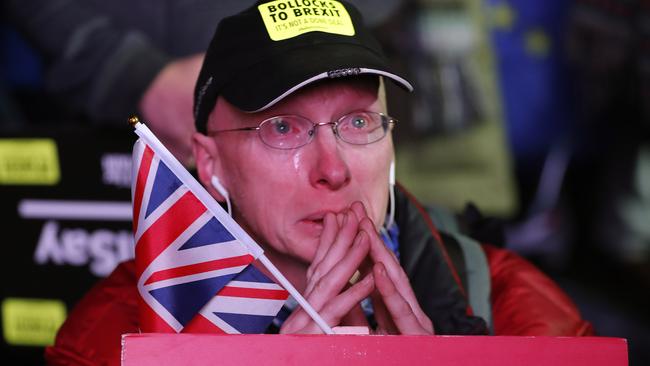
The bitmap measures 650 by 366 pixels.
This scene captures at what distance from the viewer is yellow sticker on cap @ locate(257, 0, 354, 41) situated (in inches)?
95.3

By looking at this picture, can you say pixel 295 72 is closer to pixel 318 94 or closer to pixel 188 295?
pixel 318 94

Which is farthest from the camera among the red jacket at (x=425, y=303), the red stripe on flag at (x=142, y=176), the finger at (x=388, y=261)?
the red jacket at (x=425, y=303)

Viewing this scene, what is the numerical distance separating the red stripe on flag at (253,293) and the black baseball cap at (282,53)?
397 mm

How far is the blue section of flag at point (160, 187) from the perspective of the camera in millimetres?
2137

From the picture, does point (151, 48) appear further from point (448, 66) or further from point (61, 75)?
point (448, 66)

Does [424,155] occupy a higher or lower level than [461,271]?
lower

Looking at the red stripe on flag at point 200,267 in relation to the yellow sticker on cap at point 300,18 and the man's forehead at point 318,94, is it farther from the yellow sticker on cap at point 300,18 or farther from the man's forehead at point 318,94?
the yellow sticker on cap at point 300,18

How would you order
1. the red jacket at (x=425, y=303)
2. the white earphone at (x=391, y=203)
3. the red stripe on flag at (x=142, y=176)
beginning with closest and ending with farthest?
the red stripe on flag at (x=142, y=176), the red jacket at (x=425, y=303), the white earphone at (x=391, y=203)

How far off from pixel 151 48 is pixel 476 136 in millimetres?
1453

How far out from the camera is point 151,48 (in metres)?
3.60

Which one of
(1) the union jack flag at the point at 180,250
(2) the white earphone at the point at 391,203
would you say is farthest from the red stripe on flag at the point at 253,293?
(2) the white earphone at the point at 391,203

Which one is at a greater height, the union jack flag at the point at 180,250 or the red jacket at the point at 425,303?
the union jack flag at the point at 180,250

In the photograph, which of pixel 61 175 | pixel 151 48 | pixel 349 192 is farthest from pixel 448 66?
pixel 349 192

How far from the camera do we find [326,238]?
226cm
